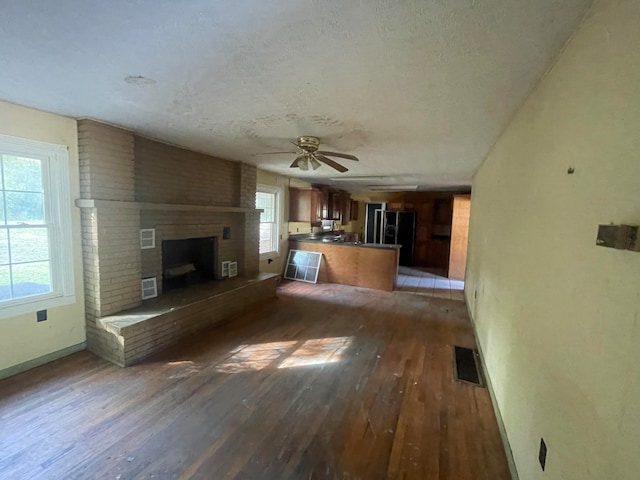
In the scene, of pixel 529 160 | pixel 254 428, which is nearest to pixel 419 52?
pixel 529 160

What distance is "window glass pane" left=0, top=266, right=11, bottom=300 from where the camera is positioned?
252cm

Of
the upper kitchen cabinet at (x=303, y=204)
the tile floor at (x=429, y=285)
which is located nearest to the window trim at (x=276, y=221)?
the upper kitchen cabinet at (x=303, y=204)

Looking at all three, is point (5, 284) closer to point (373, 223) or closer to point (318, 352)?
point (318, 352)

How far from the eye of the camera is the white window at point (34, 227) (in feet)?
8.31

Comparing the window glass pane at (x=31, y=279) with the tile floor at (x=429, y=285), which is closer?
the window glass pane at (x=31, y=279)

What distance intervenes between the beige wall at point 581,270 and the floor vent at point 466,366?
841 millimetres

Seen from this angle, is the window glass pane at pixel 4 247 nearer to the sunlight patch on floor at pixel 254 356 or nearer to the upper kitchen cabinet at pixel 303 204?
the sunlight patch on floor at pixel 254 356

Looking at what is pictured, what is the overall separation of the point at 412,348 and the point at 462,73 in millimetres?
2846

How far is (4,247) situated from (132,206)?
1.05 m

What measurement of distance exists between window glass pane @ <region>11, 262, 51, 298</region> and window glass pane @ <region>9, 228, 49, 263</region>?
0.21ft

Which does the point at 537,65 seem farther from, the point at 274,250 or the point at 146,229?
the point at 274,250

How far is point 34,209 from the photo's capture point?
2701mm

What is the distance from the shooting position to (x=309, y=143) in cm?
308

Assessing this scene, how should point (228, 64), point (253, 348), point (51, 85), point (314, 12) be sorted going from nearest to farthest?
point (314, 12) → point (228, 64) → point (51, 85) → point (253, 348)
